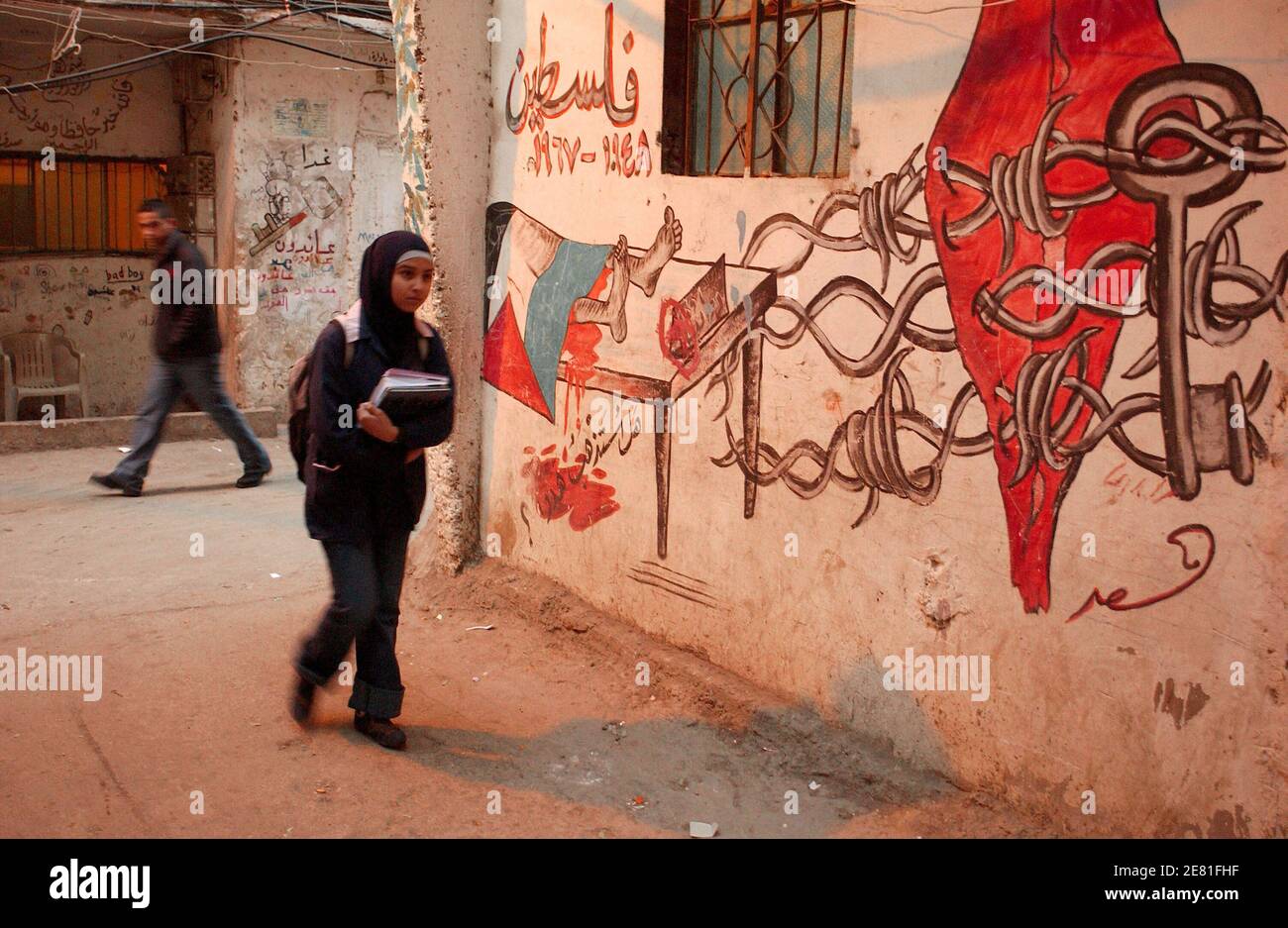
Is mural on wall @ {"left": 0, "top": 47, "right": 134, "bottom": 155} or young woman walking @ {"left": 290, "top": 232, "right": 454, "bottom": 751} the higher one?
mural on wall @ {"left": 0, "top": 47, "right": 134, "bottom": 155}

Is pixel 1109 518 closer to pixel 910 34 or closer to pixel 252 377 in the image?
pixel 910 34

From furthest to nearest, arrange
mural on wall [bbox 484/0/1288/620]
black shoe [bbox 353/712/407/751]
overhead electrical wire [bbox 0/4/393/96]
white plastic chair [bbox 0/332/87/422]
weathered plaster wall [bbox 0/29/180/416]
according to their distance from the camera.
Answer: weathered plaster wall [bbox 0/29/180/416], white plastic chair [bbox 0/332/87/422], overhead electrical wire [bbox 0/4/393/96], black shoe [bbox 353/712/407/751], mural on wall [bbox 484/0/1288/620]

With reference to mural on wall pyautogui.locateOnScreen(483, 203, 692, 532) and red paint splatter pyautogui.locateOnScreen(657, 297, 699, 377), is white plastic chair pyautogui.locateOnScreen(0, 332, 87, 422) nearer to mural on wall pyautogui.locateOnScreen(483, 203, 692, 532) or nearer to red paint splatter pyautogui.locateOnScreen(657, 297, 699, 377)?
mural on wall pyautogui.locateOnScreen(483, 203, 692, 532)

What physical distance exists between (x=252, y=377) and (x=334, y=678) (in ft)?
25.7

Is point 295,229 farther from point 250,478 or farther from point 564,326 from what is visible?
point 564,326

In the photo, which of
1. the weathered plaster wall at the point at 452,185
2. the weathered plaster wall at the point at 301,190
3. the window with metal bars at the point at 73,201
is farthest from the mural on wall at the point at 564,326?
the window with metal bars at the point at 73,201

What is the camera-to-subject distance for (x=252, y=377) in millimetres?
11516

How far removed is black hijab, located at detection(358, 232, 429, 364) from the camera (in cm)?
393

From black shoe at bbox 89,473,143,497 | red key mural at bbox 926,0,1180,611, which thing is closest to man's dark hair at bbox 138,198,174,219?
black shoe at bbox 89,473,143,497

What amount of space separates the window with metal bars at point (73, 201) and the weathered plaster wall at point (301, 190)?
6.22ft

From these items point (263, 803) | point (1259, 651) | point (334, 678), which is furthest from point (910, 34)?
point (263, 803)

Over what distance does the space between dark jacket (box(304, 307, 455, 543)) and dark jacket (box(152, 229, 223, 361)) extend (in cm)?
393

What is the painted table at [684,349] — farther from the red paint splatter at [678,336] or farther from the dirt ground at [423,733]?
the dirt ground at [423,733]
